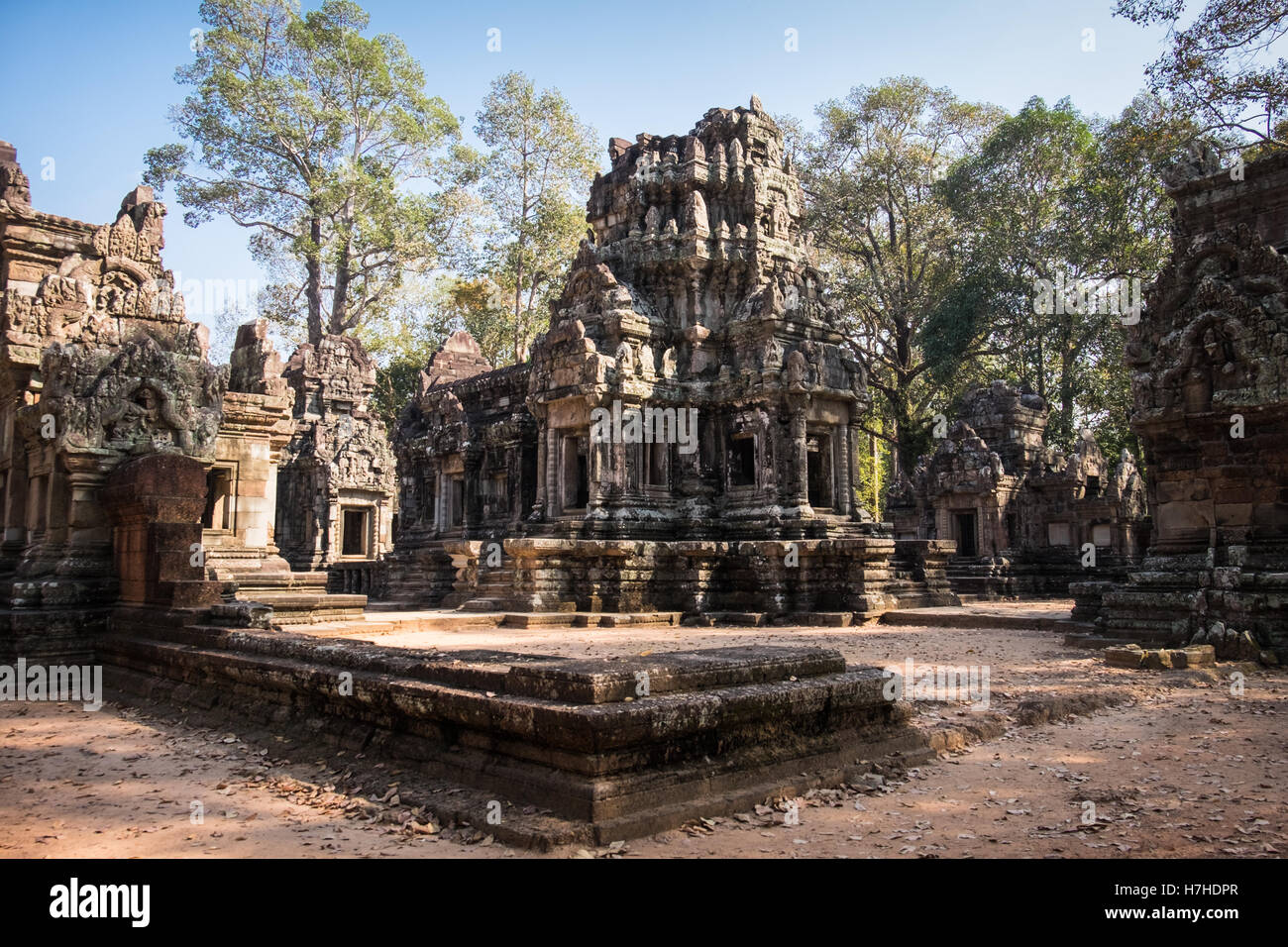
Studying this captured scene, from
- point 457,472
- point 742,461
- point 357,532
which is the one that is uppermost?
point 457,472

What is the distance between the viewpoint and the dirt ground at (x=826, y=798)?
3.84 m

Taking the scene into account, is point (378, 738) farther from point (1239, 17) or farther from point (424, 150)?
point (424, 150)

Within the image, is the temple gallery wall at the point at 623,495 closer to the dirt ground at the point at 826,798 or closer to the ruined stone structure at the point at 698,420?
the ruined stone structure at the point at 698,420

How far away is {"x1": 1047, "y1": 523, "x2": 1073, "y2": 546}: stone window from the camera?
27.7 metres

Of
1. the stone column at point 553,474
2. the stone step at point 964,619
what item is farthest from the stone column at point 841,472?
the stone column at point 553,474

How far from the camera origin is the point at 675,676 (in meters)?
4.62

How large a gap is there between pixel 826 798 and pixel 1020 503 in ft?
83.9

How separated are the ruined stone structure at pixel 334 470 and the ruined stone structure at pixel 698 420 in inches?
285

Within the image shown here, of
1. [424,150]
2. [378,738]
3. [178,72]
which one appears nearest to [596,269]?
[378,738]

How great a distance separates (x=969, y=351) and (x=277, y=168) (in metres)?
26.0

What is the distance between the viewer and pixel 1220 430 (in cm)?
1053

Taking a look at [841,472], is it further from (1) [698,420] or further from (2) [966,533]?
(2) [966,533]

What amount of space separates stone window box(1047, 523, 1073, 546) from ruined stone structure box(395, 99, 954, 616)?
10.7 m

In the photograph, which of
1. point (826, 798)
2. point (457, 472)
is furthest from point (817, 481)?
point (826, 798)
